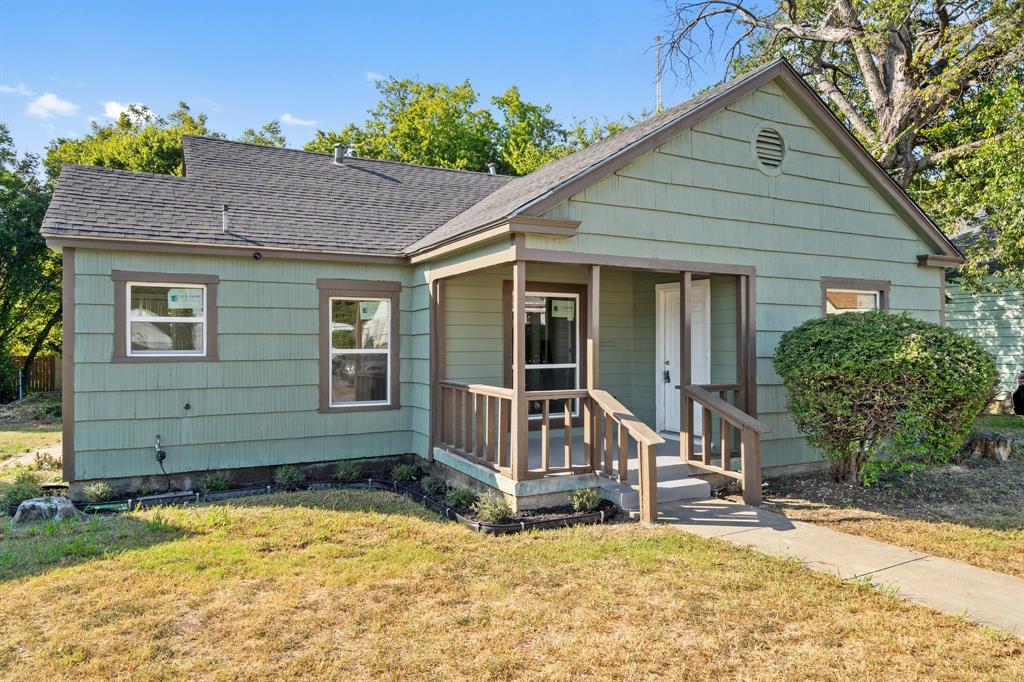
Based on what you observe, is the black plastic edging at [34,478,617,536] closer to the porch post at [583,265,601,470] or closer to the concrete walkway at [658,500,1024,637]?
the porch post at [583,265,601,470]

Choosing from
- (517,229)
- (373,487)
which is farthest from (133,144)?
(517,229)

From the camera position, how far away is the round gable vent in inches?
304

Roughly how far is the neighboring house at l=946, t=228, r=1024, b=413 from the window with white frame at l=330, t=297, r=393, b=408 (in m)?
14.6

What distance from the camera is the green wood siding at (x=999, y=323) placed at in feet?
50.9

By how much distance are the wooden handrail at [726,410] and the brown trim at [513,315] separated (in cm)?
162

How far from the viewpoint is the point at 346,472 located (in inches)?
315

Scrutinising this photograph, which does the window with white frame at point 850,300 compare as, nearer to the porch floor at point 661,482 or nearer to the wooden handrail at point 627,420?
the porch floor at point 661,482

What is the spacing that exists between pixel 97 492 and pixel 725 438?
22.8 ft

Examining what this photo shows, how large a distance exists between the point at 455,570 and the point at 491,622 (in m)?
0.96

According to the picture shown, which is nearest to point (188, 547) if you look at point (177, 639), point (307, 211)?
point (177, 639)

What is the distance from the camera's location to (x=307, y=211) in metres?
8.81

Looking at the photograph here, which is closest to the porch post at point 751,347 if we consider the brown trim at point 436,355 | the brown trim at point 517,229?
the brown trim at point 517,229

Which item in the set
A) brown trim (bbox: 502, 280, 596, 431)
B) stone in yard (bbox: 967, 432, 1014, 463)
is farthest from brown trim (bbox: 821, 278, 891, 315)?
brown trim (bbox: 502, 280, 596, 431)

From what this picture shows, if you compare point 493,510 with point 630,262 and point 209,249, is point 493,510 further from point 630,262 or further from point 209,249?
point 209,249
